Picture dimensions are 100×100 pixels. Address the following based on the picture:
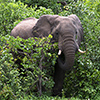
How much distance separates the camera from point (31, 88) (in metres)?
6.09

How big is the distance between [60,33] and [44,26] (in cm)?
66

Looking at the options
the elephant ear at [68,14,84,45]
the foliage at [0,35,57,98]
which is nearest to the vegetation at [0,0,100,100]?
the foliage at [0,35,57,98]

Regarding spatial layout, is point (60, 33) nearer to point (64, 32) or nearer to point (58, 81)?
point (64, 32)

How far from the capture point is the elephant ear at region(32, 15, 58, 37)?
673 cm

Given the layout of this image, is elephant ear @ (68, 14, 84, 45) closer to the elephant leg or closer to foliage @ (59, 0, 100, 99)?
foliage @ (59, 0, 100, 99)

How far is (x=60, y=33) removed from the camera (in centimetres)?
633

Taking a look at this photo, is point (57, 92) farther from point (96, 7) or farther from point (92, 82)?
point (96, 7)

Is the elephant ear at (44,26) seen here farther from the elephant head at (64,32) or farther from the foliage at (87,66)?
the foliage at (87,66)

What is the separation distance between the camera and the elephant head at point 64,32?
241 inches

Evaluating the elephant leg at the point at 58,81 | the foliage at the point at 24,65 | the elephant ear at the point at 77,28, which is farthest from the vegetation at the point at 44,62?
the elephant ear at the point at 77,28

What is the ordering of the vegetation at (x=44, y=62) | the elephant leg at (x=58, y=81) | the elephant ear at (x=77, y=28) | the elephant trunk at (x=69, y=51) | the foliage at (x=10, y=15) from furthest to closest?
the foliage at (x=10, y=15) → the elephant leg at (x=58, y=81) → the elephant ear at (x=77, y=28) → the elephant trunk at (x=69, y=51) → the vegetation at (x=44, y=62)

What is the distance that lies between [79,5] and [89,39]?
4.00 ft

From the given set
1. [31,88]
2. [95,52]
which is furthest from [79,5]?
[31,88]

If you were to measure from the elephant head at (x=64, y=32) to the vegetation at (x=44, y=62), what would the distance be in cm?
23
